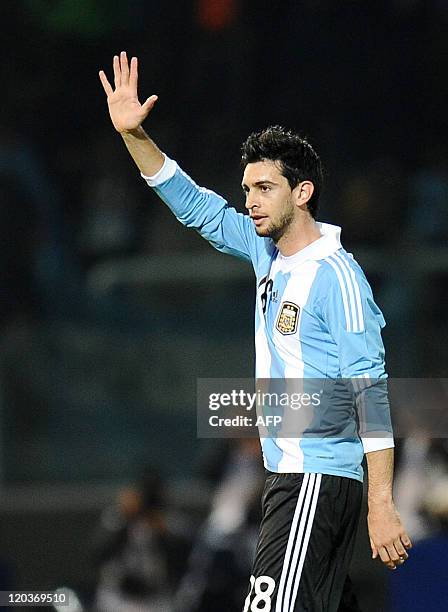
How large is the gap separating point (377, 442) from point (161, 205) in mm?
3831

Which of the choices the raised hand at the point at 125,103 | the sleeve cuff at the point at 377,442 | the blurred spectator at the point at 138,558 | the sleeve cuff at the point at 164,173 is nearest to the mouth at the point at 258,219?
the sleeve cuff at the point at 164,173

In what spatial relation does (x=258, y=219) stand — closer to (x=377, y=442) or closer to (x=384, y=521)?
(x=377, y=442)

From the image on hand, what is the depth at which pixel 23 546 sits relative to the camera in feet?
21.5

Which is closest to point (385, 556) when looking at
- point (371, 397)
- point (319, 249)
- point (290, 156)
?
point (371, 397)

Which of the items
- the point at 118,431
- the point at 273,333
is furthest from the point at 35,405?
the point at 273,333

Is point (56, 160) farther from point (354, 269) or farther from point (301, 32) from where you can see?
point (354, 269)

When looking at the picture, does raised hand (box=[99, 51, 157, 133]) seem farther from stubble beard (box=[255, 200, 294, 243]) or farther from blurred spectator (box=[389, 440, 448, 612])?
blurred spectator (box=[389, 440, 448, 612])

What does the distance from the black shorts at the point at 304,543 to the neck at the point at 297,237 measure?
0.61 metres

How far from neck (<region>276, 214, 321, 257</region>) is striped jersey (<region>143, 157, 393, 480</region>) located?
2 cm

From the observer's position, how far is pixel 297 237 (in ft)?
12.3

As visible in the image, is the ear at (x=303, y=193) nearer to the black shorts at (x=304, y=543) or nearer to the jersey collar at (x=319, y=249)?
the jersey collar at (x=319, y=249)

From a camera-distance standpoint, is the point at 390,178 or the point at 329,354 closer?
the point at 329,354

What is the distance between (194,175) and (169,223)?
280mm

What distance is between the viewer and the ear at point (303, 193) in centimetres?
379
